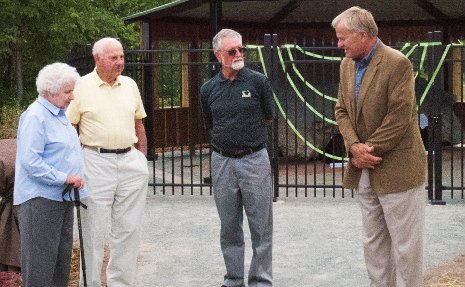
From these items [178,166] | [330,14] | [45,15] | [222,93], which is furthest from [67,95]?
[45,15]

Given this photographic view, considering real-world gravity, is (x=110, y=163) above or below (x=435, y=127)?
below

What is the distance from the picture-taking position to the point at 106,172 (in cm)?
721

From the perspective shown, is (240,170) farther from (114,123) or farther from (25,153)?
(25,153)

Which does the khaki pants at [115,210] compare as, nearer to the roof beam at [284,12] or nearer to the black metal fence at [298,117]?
the black metal fence at [298,117]

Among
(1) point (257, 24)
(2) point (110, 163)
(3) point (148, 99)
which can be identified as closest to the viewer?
(2) point (110, 163)

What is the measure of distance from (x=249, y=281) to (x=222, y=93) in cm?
145

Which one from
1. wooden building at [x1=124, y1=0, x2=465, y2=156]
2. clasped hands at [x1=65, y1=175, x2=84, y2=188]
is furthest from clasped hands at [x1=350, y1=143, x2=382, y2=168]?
wooden building at [x1=124, y1=0, x2=465, y2=156]

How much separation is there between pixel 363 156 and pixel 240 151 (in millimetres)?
1628

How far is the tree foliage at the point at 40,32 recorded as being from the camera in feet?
80.9

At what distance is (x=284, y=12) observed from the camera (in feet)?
72.6

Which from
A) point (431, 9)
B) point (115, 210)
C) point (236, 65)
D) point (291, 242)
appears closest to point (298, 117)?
point (431, 9)

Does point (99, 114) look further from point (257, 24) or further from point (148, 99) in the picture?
point (257, 24)

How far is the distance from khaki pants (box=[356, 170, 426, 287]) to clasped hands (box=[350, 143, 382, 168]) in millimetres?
90

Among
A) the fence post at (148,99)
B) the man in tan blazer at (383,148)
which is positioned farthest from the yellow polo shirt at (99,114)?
the fence post at (148,99)
